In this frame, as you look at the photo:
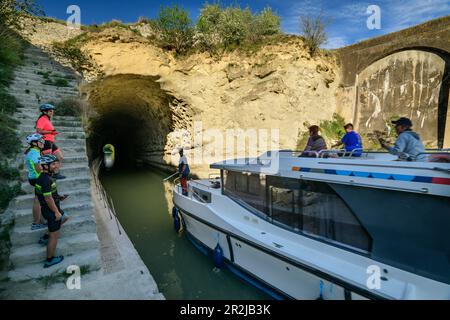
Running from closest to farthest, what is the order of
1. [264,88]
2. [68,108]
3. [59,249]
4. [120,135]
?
1. [59,249]
2. [68,108]
3. [264,88]
4. [120,135]

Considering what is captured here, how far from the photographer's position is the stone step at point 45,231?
381cm

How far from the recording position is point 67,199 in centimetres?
480

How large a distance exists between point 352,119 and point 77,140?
49.6 feet

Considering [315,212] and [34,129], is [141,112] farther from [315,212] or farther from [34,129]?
[315,212]

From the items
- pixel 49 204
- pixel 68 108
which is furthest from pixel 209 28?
pixel 49 204

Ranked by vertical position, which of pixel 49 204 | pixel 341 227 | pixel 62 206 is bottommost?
pixel 341 227

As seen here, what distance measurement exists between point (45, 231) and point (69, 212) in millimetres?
563

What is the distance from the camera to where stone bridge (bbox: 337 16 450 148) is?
12.5 metres

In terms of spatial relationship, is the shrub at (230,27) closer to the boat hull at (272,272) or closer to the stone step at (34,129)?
the stone step at (34,129)

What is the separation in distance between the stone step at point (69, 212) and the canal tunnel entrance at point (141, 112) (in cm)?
954

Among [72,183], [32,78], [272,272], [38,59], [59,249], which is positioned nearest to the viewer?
[59,249]

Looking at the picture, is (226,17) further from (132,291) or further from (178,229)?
(132,291)

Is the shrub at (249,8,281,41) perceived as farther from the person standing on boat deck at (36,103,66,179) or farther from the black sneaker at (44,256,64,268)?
the black sneaker at (44,256,64,268)

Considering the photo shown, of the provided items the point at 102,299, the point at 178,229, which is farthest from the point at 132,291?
the point at 178,229
